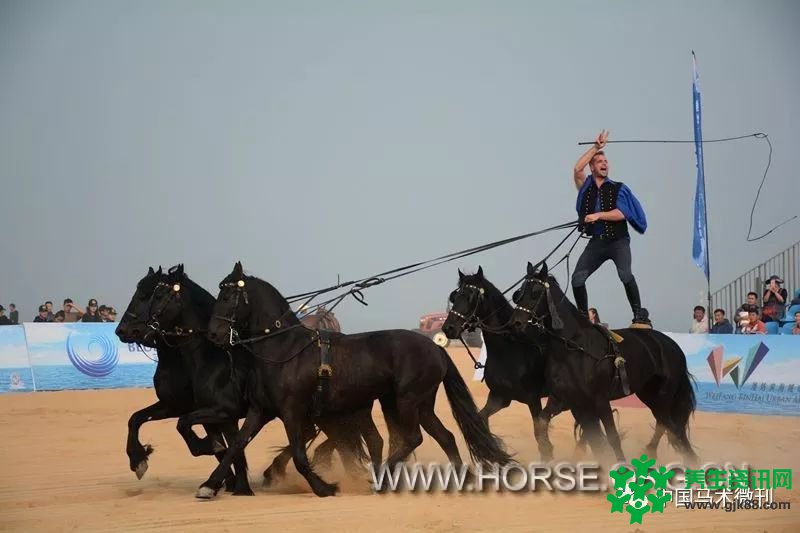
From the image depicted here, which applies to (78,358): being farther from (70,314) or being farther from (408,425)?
(408,425)

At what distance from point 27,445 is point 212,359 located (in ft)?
16.1

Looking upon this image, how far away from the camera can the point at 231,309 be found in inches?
Result: 356

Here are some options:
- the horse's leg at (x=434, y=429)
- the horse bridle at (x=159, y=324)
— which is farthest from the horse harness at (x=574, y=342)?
the horse bridle at (x=159, y=324)

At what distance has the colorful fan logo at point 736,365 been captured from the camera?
15.1 m

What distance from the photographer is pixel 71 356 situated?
797 inches

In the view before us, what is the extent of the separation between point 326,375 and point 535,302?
2.29 m

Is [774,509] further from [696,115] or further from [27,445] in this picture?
[696,115]

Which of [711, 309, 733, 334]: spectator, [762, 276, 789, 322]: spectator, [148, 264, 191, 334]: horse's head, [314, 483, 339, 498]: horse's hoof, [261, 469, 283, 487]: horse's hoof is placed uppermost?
[148, 264, 191, 334]: horse's head

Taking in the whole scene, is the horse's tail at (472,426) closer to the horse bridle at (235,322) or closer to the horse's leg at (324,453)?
the horse's leg at (324,453)

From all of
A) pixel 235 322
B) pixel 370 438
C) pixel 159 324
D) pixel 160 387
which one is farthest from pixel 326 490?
pixel 159 324

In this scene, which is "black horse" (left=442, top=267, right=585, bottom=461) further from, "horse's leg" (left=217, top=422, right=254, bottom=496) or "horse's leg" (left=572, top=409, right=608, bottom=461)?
"horse's leg" (left=217, top=422, right=254, bottom=496)

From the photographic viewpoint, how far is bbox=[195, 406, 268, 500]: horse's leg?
8539 mm

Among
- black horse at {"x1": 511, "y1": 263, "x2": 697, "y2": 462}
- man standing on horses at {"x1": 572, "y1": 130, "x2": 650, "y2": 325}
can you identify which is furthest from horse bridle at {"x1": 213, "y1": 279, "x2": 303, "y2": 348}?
man standing on horses at {"x1": 572, "y1": 130, "x2": 650, "y2": 325}

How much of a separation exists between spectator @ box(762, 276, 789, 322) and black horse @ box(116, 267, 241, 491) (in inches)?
427
